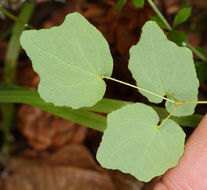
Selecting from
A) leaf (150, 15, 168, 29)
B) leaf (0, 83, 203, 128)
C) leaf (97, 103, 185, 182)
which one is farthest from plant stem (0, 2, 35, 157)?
leaf (97, 103, 185, 182)

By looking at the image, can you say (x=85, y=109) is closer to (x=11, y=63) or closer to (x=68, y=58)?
(x=68, y=58)

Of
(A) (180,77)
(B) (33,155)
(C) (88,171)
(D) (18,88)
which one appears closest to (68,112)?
(D) (18,88)

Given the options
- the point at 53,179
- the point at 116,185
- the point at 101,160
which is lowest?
the point at 53,179

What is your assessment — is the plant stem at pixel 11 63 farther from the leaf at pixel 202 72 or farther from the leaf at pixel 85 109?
the leaf at pixel 202 72

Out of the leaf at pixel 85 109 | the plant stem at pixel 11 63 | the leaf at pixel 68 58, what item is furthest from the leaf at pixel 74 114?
the plant stem at pixel 11 63

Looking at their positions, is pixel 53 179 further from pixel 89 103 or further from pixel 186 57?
pixel 186 57

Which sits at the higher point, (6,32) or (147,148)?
(147,148)

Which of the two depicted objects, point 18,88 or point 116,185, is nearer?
point 18,88

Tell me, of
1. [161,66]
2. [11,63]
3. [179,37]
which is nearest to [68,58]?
[161,66]
